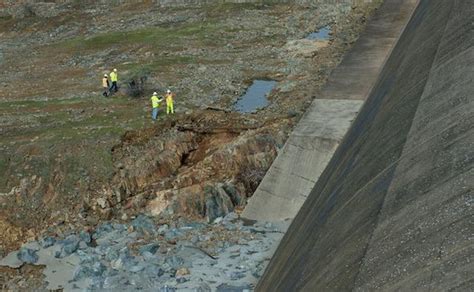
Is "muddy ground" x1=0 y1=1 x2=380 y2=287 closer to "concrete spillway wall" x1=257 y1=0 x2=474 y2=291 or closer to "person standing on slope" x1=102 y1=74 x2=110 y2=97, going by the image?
"person standing on slope" x1=102 y1=74 x2=110 y2=97

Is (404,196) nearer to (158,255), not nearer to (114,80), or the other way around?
(158,255)

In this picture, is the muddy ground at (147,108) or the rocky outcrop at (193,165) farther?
the muddy ground at (147,108)

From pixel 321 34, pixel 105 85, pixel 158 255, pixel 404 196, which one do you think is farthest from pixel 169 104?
pixel 404 196

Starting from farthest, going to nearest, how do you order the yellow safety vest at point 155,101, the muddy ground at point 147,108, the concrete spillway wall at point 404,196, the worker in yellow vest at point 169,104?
the worker in yellow vest at point 169,104 < the yellow safety vest at point 155,101 < the muddy ground at point 147,108 < the concrete spillway wall at point 404,196

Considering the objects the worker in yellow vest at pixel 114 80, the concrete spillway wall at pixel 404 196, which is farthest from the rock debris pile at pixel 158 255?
the worker in yellow vest at pixel 114 80

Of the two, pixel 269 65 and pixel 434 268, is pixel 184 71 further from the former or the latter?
pixel 434 268

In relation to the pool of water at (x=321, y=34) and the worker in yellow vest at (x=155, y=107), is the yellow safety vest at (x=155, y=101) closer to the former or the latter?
the worker in yellow vest at (x=155, y=107)

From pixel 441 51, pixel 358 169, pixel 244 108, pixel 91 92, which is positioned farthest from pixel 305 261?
pixel 91 92
